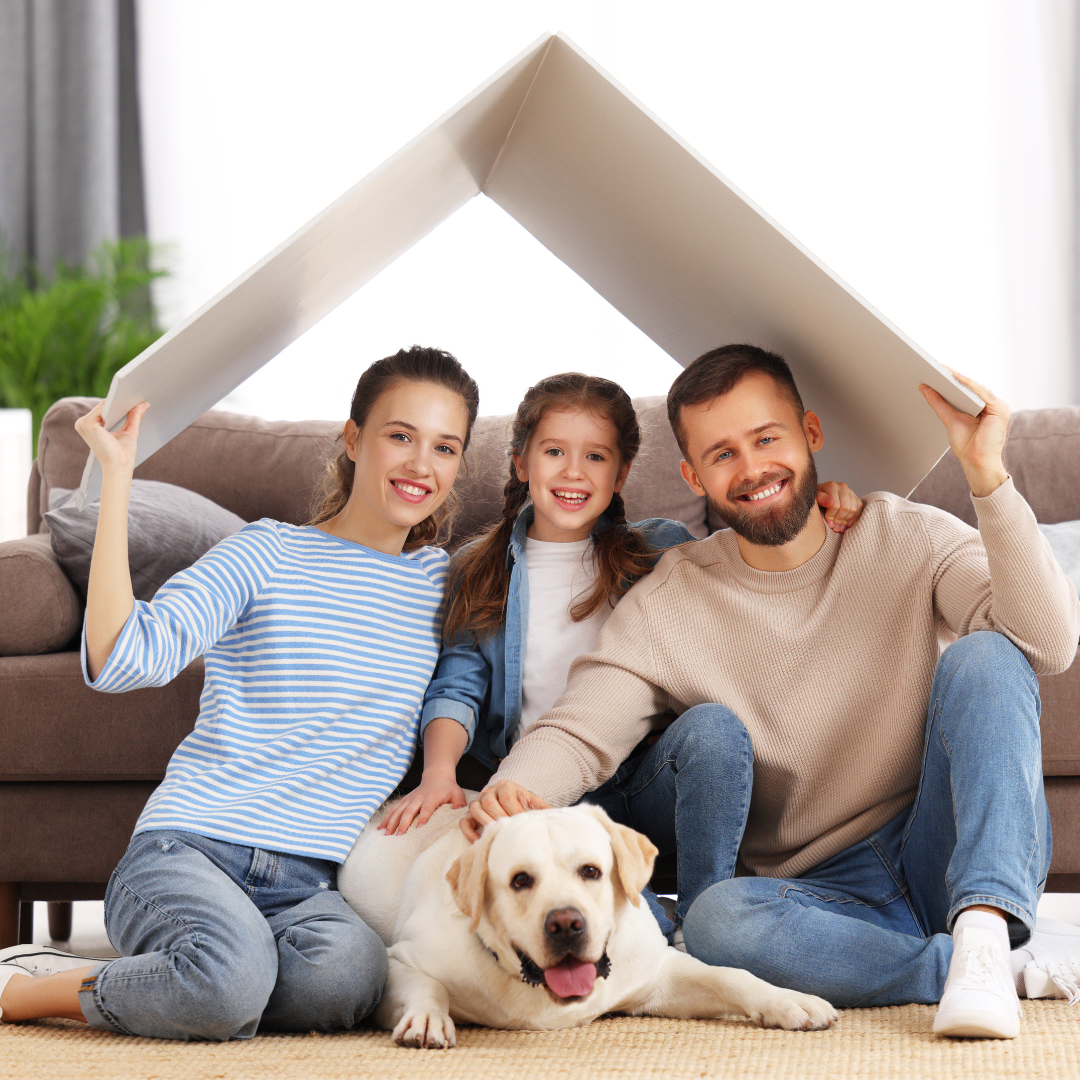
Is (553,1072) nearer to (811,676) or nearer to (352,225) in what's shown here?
(811,676)

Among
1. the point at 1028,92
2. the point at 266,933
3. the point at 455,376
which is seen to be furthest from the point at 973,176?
the point at 266,933

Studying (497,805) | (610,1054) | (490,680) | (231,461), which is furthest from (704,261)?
(231,461)

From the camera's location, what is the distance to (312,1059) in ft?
3.46

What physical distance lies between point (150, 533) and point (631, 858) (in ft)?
3.78

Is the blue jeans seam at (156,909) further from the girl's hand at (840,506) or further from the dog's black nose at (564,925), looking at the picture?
the girl's hand at (840,506)

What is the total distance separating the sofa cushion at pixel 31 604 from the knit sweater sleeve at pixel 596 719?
91 centimetres

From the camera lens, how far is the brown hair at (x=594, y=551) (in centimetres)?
159

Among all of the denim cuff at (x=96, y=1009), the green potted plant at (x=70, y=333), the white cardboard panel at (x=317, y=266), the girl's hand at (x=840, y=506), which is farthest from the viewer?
the green potted plant at (x=70, y=333)

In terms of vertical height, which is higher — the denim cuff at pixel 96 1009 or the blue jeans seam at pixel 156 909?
the blue jeans seam at pixel 156 909

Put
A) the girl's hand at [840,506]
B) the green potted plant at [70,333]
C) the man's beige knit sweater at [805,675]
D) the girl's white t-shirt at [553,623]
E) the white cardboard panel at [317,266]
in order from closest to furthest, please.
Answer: the white cardboard panel at [317,266]
the man's beige knit sweater at [805,675]
the girl's hand at [840,506]
the girl's white t-shirt at [553,623]
the green potted plant at [70,333]

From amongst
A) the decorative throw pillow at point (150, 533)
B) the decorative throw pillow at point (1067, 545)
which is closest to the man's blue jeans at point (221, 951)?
the decorative throw pillow at point (150, 533)

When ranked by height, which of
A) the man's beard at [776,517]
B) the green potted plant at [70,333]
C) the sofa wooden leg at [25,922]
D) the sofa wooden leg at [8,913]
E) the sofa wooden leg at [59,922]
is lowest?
the sofa wooden leg at [59,922]

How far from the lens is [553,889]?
3.60 feet

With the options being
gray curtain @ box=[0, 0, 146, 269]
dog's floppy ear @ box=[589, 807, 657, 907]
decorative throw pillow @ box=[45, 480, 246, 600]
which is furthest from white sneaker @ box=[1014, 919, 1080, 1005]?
gray curtain @ box=[0, 0, 146, 269]
